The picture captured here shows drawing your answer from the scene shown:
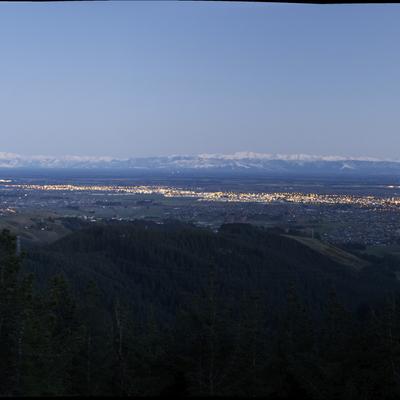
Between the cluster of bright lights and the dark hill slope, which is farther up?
the cluster of bright lights

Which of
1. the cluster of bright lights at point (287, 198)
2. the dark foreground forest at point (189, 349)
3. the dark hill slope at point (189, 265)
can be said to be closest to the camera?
the dark foreground forest at point (189, 349)

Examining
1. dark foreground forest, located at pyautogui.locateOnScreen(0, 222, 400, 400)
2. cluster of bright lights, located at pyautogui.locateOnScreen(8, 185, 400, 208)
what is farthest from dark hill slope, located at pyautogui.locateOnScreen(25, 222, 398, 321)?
dark foreground forest, located at pyautogui.locateOnScreen(0, 222, 400, 400)

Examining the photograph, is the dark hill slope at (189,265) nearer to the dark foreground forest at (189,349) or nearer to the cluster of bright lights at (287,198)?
the cluster of bright lights at (287,198)

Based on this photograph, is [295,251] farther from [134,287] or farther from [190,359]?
[190,359]

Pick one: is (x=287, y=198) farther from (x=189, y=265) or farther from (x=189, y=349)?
(x=189, y=349)

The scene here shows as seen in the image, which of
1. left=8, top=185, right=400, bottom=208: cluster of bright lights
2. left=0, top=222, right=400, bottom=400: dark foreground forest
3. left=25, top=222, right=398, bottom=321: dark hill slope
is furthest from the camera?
left=8, top=185, right=400, bottom=208: cluster of bright lights

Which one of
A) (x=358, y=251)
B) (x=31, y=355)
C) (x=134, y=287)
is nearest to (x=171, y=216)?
(x=134, y=287)

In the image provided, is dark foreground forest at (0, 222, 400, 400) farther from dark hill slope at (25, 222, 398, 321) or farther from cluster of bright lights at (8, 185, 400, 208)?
cluster of bright lights at (8, 185, 400, 208)

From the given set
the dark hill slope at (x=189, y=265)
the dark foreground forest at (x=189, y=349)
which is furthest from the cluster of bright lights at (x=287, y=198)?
the dark foreground forest at (x=189, y=349)

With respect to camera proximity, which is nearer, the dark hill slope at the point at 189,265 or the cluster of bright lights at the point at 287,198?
the dark hill slope at the point at 189,265
